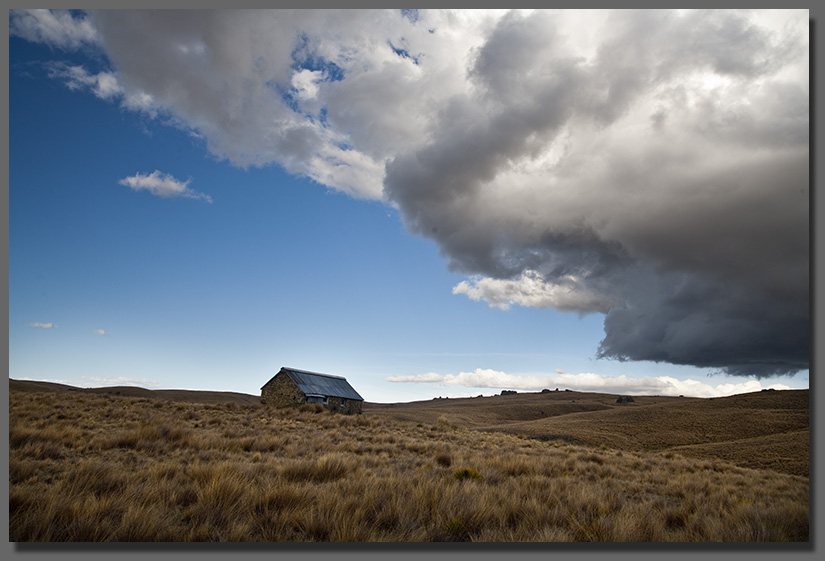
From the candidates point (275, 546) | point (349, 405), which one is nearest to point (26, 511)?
point (275, 546)

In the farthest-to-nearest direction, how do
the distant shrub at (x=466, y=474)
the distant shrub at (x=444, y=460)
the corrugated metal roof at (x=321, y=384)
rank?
the corrugated metal roof at (x=321, y=384), the distant shrub at (x=444, y=460), the distant shrub at (x=466, y=474)

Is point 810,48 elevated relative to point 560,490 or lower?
elevated

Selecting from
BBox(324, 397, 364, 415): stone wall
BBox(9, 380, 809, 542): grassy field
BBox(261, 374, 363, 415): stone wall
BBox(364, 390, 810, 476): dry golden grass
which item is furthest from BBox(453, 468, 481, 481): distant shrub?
BBox(324, 397, 364, 415): stone wall

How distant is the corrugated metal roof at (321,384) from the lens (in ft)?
127

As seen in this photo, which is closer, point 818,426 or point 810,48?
point 818,426

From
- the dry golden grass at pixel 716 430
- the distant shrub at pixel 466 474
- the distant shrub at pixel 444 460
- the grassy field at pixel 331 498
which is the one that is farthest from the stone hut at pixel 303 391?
the distant shrub at pixel 466 474

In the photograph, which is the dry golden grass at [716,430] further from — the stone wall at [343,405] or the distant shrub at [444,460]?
the stone wall at [343,405]

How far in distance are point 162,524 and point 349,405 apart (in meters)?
41.4

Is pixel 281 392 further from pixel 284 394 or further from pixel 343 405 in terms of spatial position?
pixel 343 405

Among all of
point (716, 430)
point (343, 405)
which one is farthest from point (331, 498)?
point (716, 430)

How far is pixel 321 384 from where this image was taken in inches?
1646

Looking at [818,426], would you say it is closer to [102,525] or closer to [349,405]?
[102,525]

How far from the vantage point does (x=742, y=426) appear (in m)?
34.5

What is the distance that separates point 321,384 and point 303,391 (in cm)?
455
